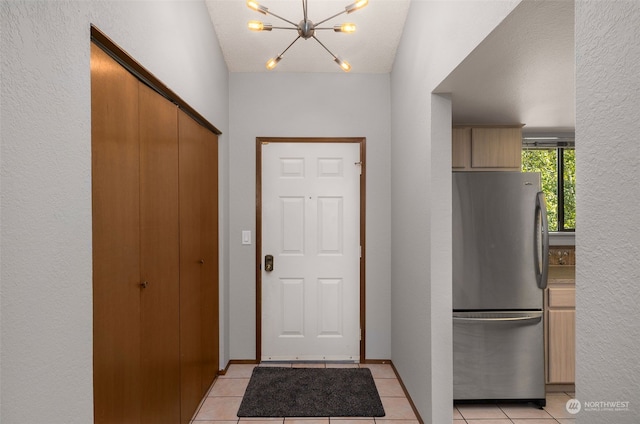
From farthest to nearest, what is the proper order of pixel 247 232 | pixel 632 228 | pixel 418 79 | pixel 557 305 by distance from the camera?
pixel 247 232 → pixel 557 305 → pixel 418 79 → pixel 632 228

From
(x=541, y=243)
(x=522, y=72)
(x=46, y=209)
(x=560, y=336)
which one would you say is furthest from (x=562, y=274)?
(x=46, y=209)

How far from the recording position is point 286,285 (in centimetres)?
332

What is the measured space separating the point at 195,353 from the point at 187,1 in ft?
7.24

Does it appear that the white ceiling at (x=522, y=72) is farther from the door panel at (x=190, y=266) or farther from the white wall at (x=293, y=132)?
the door panel at (x=190, y=266)

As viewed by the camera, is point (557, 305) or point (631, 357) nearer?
point (631, 357)

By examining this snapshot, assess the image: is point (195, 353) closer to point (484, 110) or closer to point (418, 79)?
point (418, 79)

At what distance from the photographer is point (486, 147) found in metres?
2.92

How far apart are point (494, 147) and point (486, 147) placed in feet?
0.21

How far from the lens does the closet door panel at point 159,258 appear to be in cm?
169

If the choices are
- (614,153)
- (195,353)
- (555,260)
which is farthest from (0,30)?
(555,260)

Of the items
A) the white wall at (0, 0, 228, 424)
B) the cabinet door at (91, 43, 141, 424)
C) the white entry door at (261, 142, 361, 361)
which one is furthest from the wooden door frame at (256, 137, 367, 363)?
the white wall at (0, 0, 228, 424)

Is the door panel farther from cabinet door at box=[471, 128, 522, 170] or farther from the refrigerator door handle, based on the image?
the refrigerator door handle

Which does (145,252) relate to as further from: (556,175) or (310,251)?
(556,175)

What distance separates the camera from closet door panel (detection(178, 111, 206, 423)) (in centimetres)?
220
